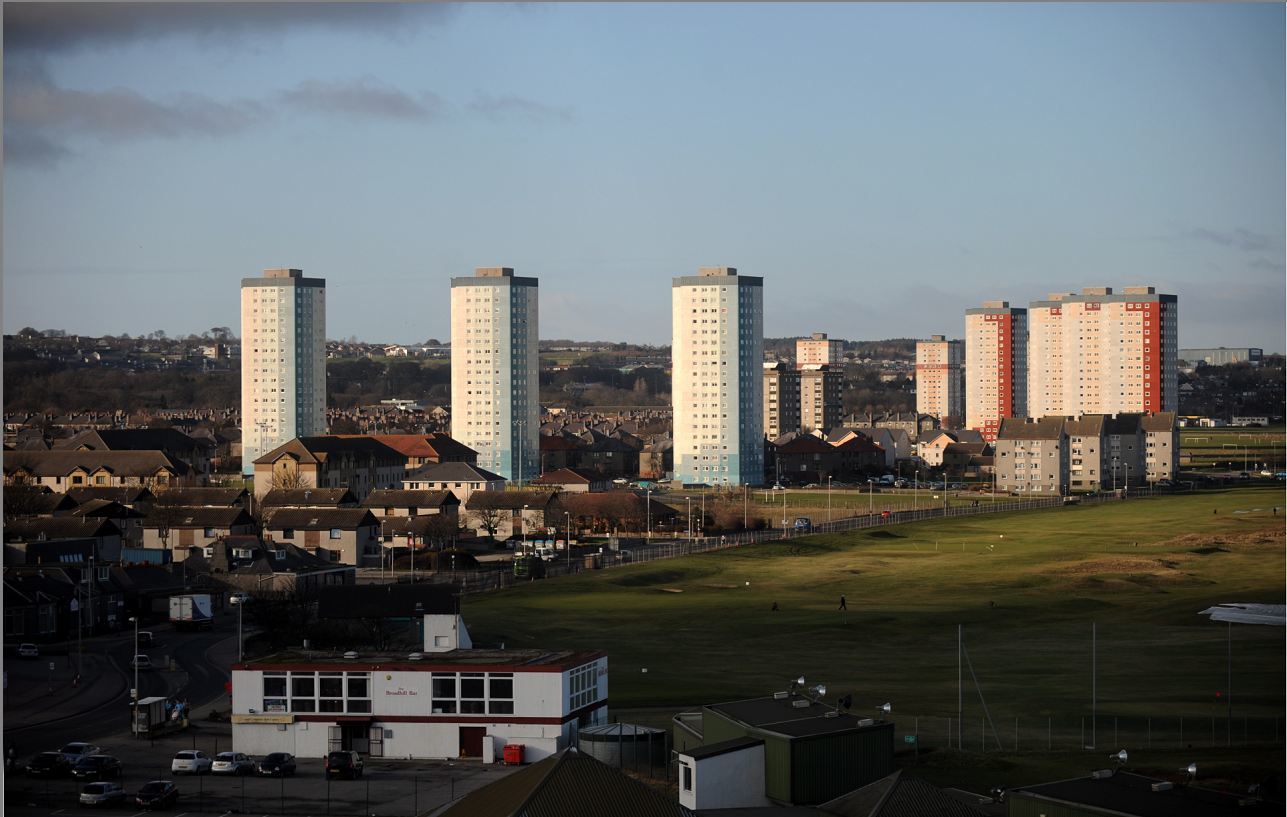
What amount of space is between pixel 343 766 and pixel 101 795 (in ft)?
8.52

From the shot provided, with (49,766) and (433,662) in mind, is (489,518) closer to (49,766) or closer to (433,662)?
(433,662)

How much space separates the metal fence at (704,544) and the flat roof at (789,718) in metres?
18.0

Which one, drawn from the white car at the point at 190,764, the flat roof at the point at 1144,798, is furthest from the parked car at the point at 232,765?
the flat roof at the point at 1144,798

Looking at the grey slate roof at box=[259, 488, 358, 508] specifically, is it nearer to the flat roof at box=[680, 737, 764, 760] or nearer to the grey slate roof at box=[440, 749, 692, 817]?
the flat roof at box=[680, 737, 764, 760]

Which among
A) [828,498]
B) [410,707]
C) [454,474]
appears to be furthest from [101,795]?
[828,498]

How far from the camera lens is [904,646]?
1066 inches

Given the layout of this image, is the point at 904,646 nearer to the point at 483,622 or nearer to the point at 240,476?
the point at 483,622

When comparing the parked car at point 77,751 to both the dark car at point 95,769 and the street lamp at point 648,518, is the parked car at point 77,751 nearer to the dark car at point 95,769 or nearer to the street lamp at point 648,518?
the dark car at point 95,769

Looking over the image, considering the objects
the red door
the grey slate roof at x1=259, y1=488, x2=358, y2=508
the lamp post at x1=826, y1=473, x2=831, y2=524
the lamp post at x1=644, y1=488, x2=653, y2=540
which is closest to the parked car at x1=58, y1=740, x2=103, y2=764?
the red door

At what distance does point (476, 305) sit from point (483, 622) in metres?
54.6

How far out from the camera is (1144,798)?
12.8 m

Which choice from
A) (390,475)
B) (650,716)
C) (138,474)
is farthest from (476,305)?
(650,716)

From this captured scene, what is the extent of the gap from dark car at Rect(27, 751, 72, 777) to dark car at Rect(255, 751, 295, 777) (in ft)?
6.59

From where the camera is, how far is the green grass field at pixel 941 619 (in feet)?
73.7
